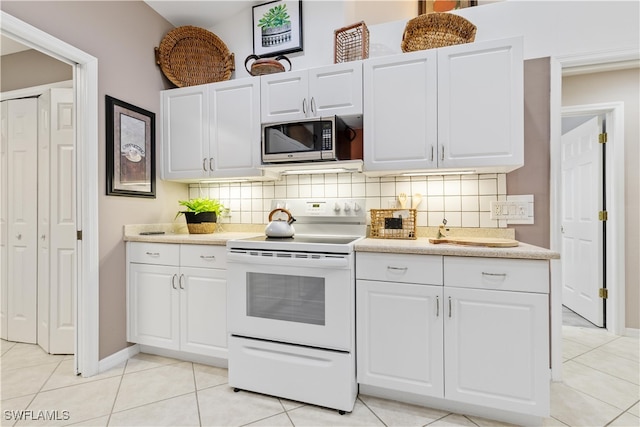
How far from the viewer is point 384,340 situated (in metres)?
1.73

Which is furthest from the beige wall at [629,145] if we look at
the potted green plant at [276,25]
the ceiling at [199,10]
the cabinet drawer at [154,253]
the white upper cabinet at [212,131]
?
the cabinet drawer at [154,253]

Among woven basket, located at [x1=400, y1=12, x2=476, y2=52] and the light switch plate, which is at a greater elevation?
woven basket, located at [x1=400, y1=12, x2=476, y2=52]

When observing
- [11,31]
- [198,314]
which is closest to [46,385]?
[198,314]

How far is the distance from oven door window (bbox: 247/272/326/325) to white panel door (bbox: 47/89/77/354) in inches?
61.5

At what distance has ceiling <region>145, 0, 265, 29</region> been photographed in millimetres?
2562

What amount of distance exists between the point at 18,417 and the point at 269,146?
200cm

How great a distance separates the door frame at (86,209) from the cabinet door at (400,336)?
1.71 metres

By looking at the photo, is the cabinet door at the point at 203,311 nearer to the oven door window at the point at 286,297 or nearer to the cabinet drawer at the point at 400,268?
the oven door window at the point at 286,297

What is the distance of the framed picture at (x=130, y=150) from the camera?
2215mm

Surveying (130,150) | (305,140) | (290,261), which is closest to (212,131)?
(130,150)

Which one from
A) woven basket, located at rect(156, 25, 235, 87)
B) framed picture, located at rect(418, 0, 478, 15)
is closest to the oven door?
woven basket, located at rect(156, 25, 235, 87)

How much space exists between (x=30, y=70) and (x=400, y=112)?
2.97m

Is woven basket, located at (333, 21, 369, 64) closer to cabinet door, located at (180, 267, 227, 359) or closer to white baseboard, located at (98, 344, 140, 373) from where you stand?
cabinet door, located at (180, 267, 227, 359)

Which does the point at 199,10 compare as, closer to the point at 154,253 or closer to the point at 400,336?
the point at 154,253
